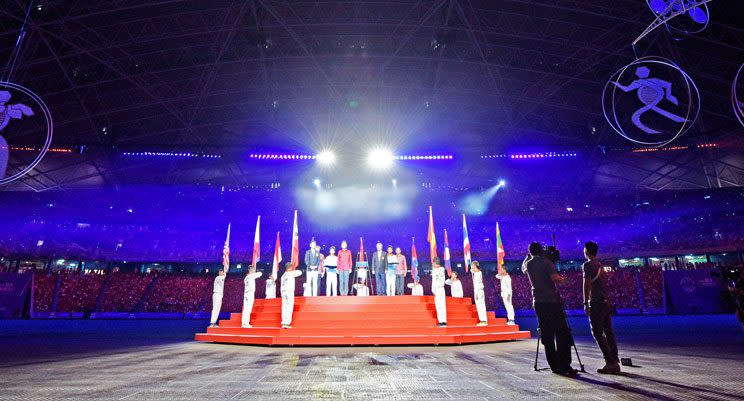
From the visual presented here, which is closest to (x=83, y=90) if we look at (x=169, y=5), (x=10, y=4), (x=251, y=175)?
(x=10, y=4)

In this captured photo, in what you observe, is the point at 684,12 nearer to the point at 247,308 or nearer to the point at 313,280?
the point at 313,280

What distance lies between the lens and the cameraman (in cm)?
478

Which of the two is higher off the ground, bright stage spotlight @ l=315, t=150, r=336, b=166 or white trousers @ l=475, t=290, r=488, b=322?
bright stage spotlight @ l=315, t=150, r=336, b=166

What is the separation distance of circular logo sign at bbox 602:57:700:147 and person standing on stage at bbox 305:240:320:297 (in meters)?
11.1

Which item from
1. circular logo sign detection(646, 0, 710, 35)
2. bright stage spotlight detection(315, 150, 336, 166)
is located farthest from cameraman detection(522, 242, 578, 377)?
bright stage spotlight detection(315, 150, 336, 166)

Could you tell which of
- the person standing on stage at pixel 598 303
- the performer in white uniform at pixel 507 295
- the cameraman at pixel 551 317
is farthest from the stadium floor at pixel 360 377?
the performer in white uniform at pixel 507 295

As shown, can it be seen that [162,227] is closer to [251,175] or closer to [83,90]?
[251,175]

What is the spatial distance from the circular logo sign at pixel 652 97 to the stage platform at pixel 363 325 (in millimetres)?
8184

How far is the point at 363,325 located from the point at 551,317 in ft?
18.9

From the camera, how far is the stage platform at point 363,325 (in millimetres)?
9218

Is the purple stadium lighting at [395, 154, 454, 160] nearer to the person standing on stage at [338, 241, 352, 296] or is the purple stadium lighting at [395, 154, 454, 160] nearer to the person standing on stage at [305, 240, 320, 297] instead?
the person standing on stage at [338, 241, 352, 296]

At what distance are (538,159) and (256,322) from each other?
64.2 feet

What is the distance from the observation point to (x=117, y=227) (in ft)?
110

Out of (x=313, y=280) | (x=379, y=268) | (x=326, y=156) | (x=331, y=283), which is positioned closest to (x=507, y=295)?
(x=379, y=268)
